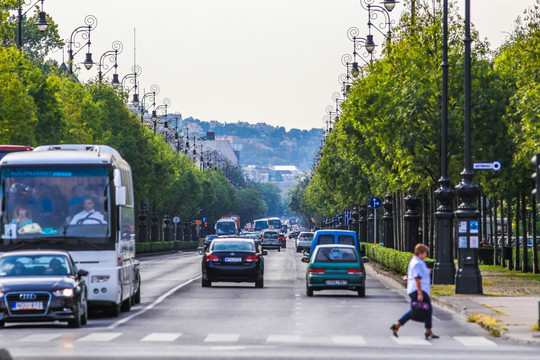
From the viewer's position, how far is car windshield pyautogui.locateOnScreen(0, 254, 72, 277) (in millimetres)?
21672

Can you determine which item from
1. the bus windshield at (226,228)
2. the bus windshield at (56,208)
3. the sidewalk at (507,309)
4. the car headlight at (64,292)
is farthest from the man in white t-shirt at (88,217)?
the bus windshield at (226,228)

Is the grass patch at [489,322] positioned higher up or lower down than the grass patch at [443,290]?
higher up

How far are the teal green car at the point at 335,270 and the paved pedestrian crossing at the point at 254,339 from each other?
13.0 meters

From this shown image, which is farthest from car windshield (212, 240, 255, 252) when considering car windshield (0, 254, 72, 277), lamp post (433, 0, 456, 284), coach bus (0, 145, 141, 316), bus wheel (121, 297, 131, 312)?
car windshield (0, 254, 72, 277)

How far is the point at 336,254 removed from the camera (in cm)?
3356

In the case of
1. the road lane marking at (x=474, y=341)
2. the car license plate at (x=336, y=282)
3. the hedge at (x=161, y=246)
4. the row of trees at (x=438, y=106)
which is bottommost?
the hedge at (x=161, y=246)

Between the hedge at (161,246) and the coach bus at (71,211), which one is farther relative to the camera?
the hedge at (161,246)

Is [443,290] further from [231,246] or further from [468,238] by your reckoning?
[231,246]

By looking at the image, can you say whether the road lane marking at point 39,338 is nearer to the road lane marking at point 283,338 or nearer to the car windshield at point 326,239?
the road lane marking at point 283,338

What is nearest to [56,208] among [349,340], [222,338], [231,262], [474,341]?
[222,338]

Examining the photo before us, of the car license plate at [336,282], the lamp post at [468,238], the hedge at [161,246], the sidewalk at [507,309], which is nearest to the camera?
the sidewalk at [507,309]

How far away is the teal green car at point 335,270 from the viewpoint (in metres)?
33.2

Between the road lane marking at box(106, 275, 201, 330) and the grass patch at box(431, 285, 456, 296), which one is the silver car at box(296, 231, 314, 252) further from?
the grass patch at box(431, 285, 456, 296)

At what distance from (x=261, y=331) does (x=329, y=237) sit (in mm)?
21216
